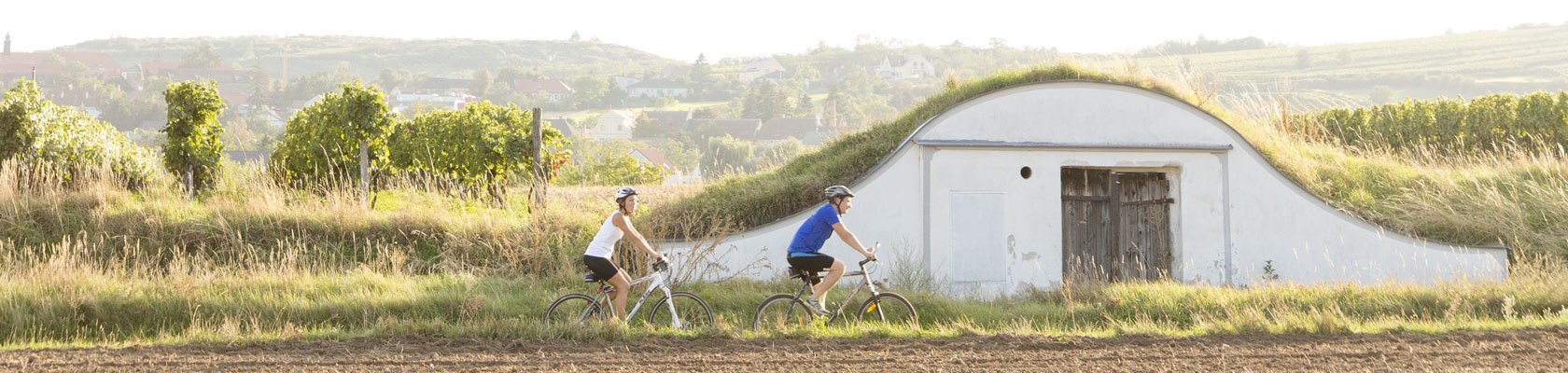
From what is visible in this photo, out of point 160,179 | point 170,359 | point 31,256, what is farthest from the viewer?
point 160,179

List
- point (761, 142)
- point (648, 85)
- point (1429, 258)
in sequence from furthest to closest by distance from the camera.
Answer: point (648, 85) < point (761, 142) < point (1429, 258)

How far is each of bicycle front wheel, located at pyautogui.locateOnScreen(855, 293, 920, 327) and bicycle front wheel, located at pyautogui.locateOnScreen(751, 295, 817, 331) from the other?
0.47 m

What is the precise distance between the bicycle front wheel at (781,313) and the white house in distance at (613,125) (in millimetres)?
77712

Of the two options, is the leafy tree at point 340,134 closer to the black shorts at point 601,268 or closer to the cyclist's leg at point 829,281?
the black shorts at point 601,268

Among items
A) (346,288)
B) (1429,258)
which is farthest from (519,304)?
(1429,258)

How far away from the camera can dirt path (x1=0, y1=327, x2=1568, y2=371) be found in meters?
8.42

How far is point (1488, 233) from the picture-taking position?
1489 cm

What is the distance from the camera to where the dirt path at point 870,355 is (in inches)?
332

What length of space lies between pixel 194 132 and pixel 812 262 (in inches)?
395

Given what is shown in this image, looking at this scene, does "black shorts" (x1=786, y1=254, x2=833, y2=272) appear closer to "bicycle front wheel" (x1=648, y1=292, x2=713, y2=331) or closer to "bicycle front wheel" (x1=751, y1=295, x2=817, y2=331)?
"bicycle front wheel" (x1=751, y1=295, x2=817, y2=331)

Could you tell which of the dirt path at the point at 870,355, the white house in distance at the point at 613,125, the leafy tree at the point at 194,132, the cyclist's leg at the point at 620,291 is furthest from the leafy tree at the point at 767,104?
the dirt path at the point at 870,355

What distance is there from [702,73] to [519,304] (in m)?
119

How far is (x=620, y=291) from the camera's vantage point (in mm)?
10242

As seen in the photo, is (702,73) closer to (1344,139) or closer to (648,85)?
(648,85)
